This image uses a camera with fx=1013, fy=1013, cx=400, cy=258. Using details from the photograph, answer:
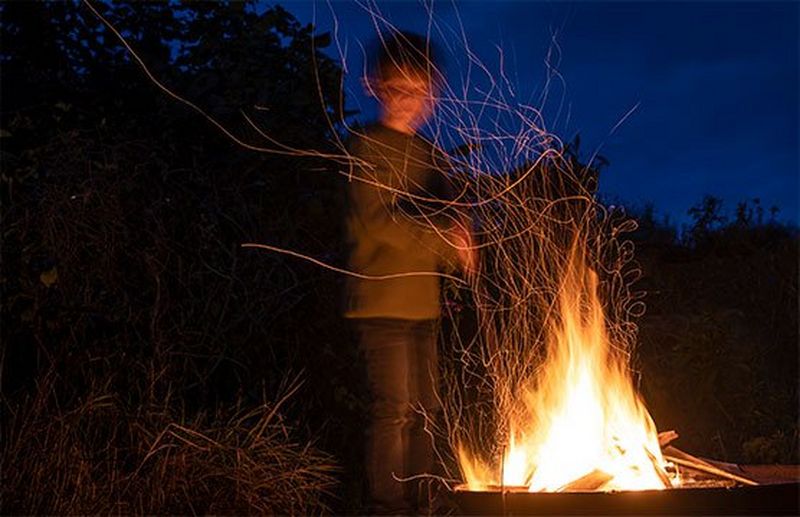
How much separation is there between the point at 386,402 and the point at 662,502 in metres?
1.23

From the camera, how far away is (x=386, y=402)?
3742mm

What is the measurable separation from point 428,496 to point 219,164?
7.09ft

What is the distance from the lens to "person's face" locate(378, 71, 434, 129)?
3.75m

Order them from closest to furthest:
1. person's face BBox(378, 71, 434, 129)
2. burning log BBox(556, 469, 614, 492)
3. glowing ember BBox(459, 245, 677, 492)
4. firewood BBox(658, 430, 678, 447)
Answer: burning log BBox(556, 469, 614, 492) → glowing ember BBox(459, 245, 677, 492) → firewood BBox(658, 430, 678, 447) → person's face BBox(378, 71, 434, 129)

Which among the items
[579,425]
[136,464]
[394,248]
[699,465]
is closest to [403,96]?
[394,248]

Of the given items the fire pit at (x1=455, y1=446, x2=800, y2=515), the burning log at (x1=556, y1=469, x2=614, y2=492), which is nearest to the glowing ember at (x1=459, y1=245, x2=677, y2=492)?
the burning log at (x1=556, y1=469, x2=614, y2=492)

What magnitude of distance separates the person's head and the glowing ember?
85 cm

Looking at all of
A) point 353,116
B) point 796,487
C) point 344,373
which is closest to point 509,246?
point 344,373

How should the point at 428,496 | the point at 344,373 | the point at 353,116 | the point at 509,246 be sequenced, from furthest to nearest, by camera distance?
the point at 353,116 < the point at 344,373 < the point at 509,246 < the point at 428,496

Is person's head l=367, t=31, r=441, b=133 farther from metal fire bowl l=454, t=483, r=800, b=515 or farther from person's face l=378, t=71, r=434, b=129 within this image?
metal fire bowl l=454, t=483, r=800, b=515

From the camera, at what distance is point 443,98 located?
3695 mm

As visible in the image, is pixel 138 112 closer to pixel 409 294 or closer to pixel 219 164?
pixel 219 164

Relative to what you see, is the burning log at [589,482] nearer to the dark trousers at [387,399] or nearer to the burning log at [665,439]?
the burning log at [665,439]

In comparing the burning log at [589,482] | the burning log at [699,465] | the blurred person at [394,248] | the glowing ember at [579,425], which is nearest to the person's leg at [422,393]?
the blurred person at [394,248]
